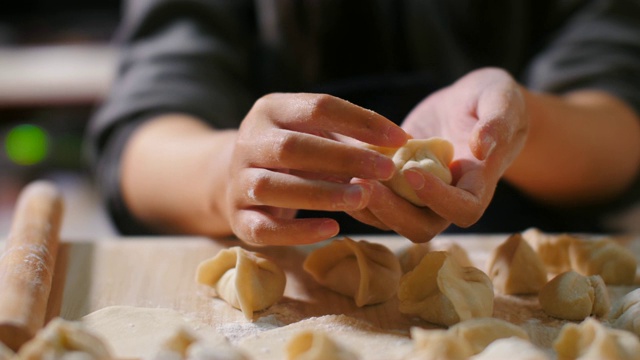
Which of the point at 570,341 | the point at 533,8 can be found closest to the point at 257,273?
the point at 570,341

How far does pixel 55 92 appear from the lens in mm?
2484

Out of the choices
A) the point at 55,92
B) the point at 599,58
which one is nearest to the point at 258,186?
the point at 599,58

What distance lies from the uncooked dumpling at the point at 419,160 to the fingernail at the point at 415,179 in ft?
Answer: 0.06

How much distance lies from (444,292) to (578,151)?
0.58 m

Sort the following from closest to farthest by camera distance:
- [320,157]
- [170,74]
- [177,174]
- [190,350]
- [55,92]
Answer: [190,350]
[320,157]
[177,174]
[170,74]
[55,92]

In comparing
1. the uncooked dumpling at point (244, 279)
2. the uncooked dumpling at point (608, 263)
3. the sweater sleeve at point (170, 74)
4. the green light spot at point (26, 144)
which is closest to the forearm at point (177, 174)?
the sweater sleeve at point (170, 74)

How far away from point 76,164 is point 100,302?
6.61 ft

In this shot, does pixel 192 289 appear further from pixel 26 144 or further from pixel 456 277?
pixel 26 144

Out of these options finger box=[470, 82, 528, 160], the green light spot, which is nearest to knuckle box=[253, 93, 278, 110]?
finger box=[470, 82, 528, 160]

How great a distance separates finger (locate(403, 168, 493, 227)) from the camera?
72cm

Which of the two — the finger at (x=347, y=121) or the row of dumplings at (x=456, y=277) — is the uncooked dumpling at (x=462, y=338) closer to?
the row of dumplings at (x=456, y=277)

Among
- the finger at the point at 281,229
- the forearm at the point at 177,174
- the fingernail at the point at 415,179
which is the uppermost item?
the fingernail at the point at 415,179

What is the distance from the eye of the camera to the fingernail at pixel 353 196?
71 cm

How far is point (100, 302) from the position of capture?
0.85 metres
